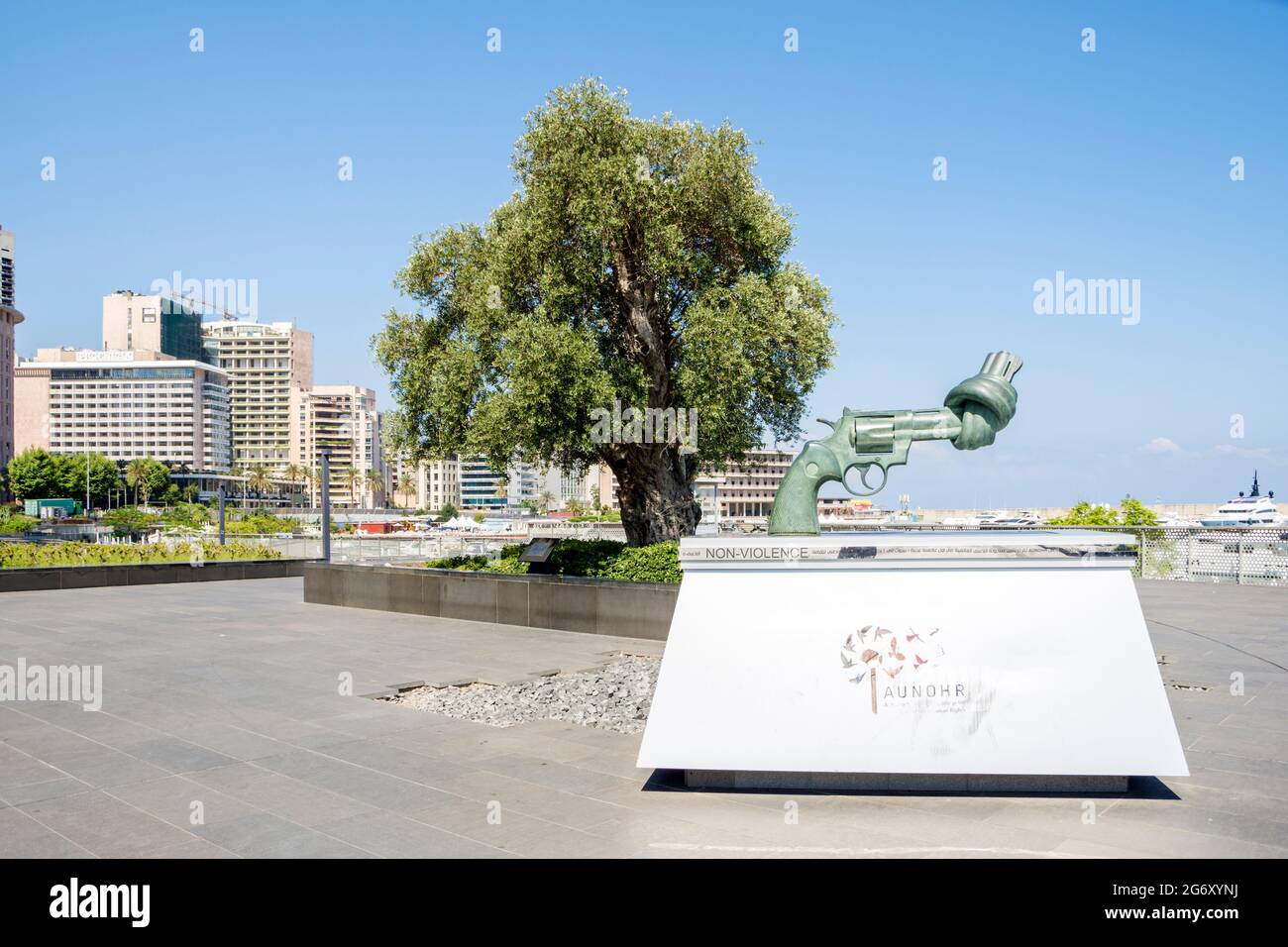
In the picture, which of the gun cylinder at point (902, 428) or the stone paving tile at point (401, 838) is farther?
the gun cylinder at point (902, 428)

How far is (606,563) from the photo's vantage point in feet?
49.1

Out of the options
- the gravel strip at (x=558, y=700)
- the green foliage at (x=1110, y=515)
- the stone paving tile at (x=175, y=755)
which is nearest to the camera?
the stone paving tile at (x=175, y=755)

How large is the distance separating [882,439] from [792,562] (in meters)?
1.57

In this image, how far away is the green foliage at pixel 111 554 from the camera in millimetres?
22734

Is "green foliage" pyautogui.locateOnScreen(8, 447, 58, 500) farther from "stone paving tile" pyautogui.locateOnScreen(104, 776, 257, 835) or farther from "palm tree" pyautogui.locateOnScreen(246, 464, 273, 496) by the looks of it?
"stone paving tile" pyautogui.locateOnScreen(104, 776, 257, 835)

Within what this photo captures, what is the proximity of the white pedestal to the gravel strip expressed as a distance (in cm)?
201

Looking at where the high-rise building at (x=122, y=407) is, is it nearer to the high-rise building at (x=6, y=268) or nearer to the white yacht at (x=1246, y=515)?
the high-rise building at (x=6, y=268)

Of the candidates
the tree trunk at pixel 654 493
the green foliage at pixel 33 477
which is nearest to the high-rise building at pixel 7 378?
the green foliage at pixel 33 477

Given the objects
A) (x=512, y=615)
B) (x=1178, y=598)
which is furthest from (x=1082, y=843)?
(x=1178, y=598)

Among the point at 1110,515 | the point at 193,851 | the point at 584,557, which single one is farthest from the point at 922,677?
the point at 1110,515

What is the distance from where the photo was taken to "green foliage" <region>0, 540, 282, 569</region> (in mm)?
22734

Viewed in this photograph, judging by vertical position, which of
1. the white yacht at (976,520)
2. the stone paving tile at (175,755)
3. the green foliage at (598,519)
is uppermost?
the stone paving tile at (175,755)

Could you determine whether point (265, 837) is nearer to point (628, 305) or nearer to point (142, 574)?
point (628, 305)

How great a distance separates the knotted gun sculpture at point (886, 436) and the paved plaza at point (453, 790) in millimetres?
2438
